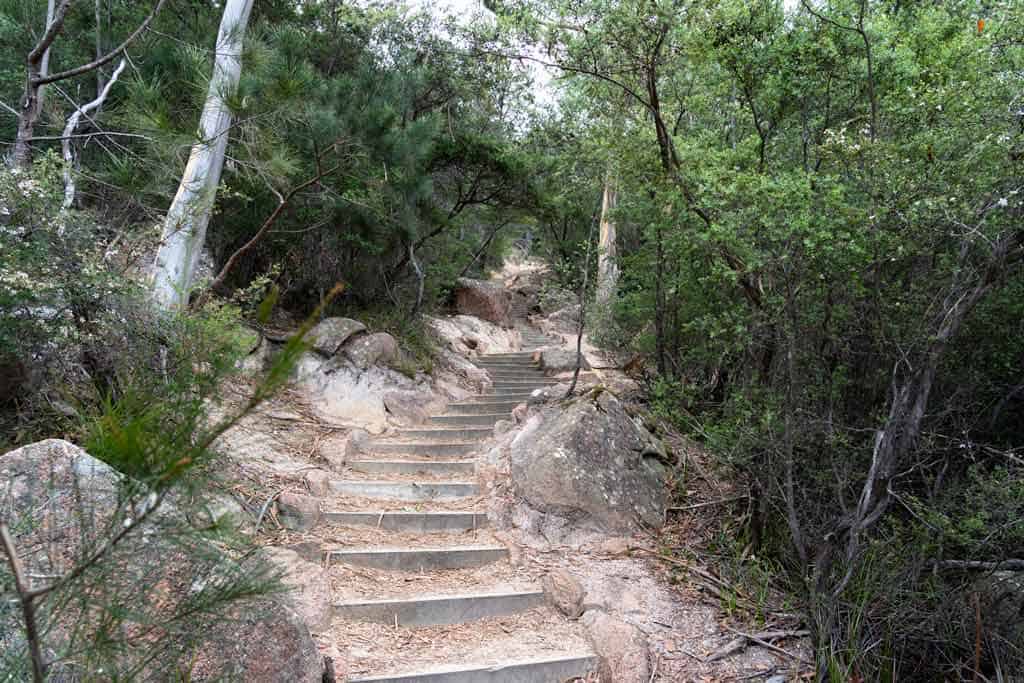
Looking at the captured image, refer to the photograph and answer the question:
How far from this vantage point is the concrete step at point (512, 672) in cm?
303

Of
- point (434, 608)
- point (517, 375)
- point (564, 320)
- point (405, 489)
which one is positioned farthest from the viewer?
point (564, 320)

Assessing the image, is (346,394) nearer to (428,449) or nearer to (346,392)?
(346,392)

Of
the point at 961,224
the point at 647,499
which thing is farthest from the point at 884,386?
the point at 647,499

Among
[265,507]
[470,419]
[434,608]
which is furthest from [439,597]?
[470,419]

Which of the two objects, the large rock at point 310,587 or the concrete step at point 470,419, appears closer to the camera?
the large rock at point 310,587

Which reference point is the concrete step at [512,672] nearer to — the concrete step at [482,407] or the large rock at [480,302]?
the concrete step at [482,407]

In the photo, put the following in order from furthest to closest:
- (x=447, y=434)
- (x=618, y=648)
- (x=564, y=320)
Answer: (x=564, y=320) → (x=447, y=434) → (x=618, y=648)

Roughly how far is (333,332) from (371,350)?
0.48 m

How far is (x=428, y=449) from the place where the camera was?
625cm

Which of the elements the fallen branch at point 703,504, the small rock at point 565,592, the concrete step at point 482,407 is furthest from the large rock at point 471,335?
the small rock at point 565,592

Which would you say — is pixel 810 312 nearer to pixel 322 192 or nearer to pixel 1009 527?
pixel 1009 527

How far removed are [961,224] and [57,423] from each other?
5052 mm

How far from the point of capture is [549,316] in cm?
1734

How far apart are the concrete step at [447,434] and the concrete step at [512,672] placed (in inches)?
132
